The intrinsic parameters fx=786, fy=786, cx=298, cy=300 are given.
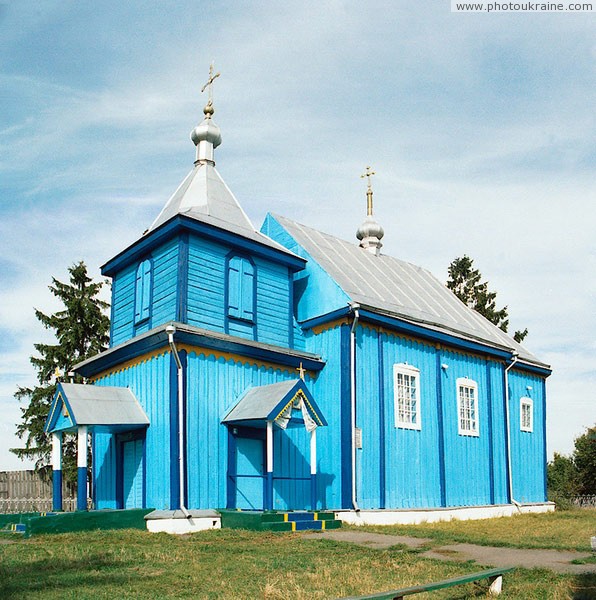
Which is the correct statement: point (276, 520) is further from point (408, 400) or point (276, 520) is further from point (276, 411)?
point (408, 400)

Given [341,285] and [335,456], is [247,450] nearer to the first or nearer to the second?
[335,456]

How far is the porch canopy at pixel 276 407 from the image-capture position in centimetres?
1513

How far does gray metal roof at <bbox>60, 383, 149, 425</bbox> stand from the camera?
15.2 m

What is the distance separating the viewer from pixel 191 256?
1636 centimetres

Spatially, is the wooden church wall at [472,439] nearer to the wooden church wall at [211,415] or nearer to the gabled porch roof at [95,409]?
the wooden church wall at [211,415]

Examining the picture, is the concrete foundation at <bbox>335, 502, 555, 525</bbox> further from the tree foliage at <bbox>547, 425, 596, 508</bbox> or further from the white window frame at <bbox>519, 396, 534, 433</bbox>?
the tree foliage at <bbox>547, 425, 596, 508</bbox>

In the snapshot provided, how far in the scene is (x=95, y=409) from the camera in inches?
611

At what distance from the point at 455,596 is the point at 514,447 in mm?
15344

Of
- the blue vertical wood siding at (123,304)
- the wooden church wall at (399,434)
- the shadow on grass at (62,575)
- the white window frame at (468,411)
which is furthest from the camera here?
the white window frame at (468,411)

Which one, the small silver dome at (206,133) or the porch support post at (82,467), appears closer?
the porch support post at (82,467)

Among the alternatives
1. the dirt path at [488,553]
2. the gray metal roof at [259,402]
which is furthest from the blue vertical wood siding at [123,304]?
the dirt path at [488,553]

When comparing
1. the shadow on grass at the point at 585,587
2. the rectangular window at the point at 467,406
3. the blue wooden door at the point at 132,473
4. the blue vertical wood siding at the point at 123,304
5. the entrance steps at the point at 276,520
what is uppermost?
the blue vertical wood siding at the point at 123,304

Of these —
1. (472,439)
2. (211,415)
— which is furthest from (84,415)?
(472,439)

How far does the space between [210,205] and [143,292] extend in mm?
2563
